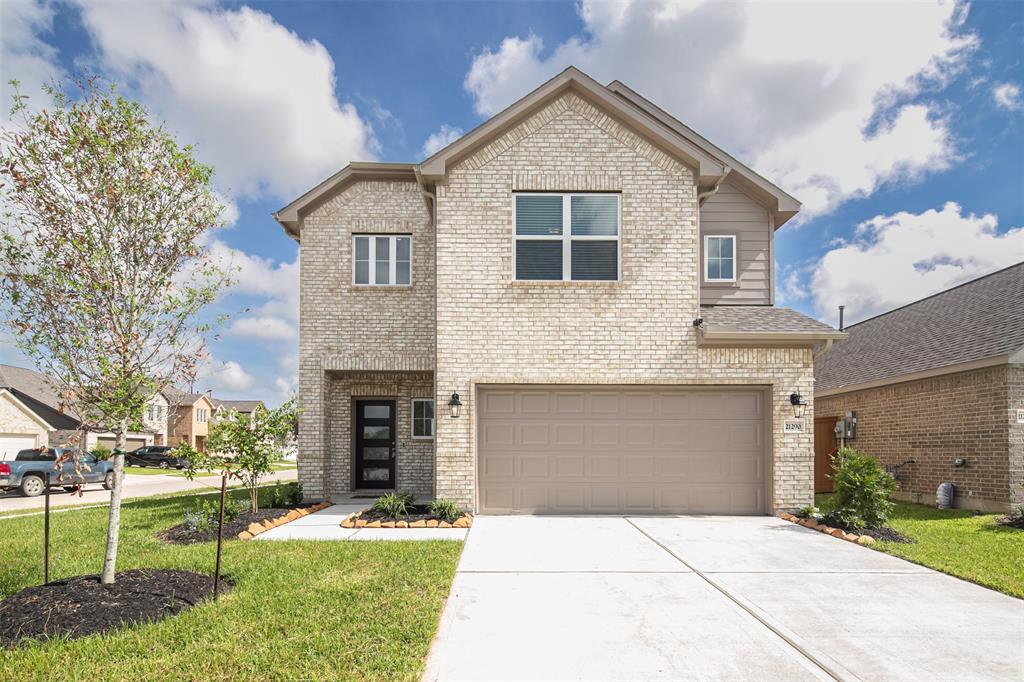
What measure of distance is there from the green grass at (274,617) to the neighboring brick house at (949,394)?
1031 cm

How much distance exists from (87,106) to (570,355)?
722 cm

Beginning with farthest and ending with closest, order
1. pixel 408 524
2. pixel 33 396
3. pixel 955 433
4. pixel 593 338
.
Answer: pixel 33 396, pixel 955 433, pixel 593 338, pixel 408 524

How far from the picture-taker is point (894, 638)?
465 centimetres

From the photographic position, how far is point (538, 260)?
1022cm

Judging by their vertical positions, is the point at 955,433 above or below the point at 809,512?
above

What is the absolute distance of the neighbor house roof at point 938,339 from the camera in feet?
37.3

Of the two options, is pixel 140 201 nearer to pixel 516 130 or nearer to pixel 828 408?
pixel 516 130

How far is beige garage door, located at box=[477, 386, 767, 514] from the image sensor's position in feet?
33.2

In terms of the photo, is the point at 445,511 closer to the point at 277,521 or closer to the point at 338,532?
the point at 338,532

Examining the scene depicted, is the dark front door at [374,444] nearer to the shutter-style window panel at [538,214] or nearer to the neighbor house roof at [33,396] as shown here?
the shutter-style window panel at [538,214]

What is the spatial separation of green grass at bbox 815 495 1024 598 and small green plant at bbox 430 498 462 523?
5991 mm

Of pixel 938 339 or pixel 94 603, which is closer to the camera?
pixel 94 603

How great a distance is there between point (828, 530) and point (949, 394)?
5472 mm

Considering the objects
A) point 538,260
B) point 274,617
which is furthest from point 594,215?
point 274,617
